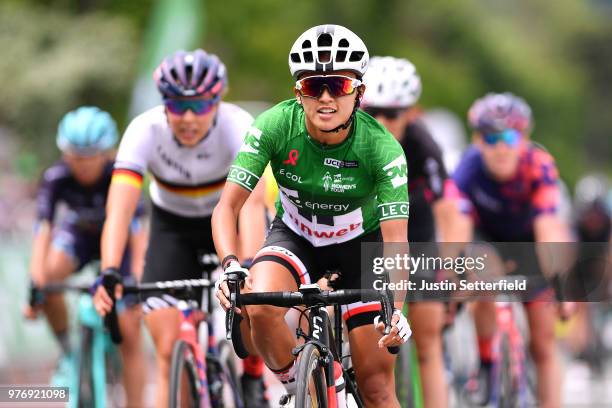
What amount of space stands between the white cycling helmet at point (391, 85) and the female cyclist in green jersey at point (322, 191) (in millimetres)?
2107

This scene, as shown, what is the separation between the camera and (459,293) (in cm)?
869

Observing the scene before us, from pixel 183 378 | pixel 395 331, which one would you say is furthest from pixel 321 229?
pixel 183 378

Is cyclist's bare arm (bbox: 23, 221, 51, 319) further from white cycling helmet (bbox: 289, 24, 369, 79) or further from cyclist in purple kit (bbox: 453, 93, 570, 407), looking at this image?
white cycling helmet (bbox: 289, 24, 369, 79)

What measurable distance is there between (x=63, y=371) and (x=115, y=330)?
1.78 m

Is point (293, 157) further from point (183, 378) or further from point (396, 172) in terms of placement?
point (183, 378)

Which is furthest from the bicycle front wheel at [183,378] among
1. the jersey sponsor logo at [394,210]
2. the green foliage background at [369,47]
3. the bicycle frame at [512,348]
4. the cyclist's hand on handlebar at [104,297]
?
the green foliage background at [369,47]

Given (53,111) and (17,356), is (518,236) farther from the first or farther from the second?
(53,111)

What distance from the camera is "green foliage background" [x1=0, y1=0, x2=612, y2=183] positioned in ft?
122

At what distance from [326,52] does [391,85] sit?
264 centimetres

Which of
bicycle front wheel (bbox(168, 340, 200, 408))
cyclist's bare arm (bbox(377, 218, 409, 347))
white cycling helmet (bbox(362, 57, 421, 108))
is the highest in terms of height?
white cycling helmet (bbox(362, 57, 421, 108))

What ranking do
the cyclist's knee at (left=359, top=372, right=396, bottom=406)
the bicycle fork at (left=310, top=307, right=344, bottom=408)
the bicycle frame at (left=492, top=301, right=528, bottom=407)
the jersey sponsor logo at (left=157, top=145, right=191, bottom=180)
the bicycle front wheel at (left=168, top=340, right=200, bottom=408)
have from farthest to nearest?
the bicycle frame at (left=492, top=301, right=528, bottom=407), the jersey sponsor logo at (left=157, top=145, right=191, bottom=180), the bicycle front wheel at (left=168, top=340, right=200, bottom=408), the cyclist's knee at (left=359, top=372, right=396, bottom=406), the bicycle fork at (left=310, top=307, right=344, bottom=408)

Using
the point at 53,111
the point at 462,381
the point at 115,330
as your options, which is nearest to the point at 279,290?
the point at 115,330

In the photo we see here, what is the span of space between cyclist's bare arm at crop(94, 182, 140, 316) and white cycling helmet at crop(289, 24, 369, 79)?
5.86 feet

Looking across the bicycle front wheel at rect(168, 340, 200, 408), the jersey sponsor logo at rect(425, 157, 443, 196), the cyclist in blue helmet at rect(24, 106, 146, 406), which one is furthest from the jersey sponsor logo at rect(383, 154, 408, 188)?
the cyclist in blue helmet at rect(24, 106, 146, 406)
